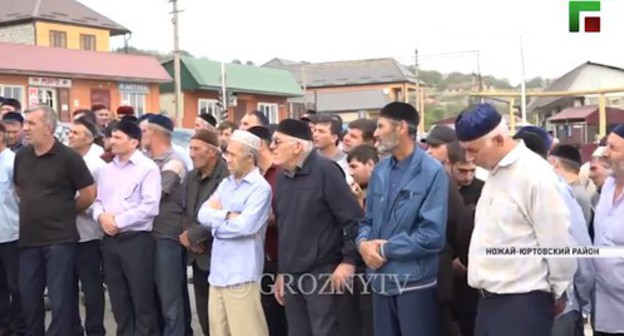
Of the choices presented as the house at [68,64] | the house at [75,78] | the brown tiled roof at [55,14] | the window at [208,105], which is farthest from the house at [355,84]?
the house at [75,78]

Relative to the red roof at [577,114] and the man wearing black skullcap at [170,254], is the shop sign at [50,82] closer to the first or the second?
the red roof at [577,114]

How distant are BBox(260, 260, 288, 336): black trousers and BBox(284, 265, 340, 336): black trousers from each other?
0.52 metres

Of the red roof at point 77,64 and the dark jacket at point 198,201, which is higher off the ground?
the red roof at point 77,64

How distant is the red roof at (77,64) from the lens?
1233 inches

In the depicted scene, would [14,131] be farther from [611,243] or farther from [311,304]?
[611,243]

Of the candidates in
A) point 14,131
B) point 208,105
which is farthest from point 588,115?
point 208,105

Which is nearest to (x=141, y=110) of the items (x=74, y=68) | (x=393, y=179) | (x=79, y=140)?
(x=74, y=68)

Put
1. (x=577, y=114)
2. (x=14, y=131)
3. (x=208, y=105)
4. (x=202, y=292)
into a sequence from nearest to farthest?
(x=202, y=292), (x=14, y=131), (x=577, y=114), (x=208, y=105)

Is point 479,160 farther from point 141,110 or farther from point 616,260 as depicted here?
point 141,110

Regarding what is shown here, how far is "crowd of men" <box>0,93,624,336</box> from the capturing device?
393cm

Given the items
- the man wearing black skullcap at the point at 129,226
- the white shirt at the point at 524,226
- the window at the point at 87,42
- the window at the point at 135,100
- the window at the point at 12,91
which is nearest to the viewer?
the white shirt at the point at 524,226

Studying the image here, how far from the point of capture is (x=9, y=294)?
7.23m

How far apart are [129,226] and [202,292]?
0.82 meters

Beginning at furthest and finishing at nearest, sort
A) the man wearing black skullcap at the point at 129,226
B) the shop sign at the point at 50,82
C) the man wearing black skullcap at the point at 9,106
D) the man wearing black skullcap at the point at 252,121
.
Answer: the shop sign at the point at 50,82 → the man wearing black skullcap at the point at 9,106 → the man wearing black skullcap at the point at 252,121 → the man wearing black skullcap at the point at 129,226
